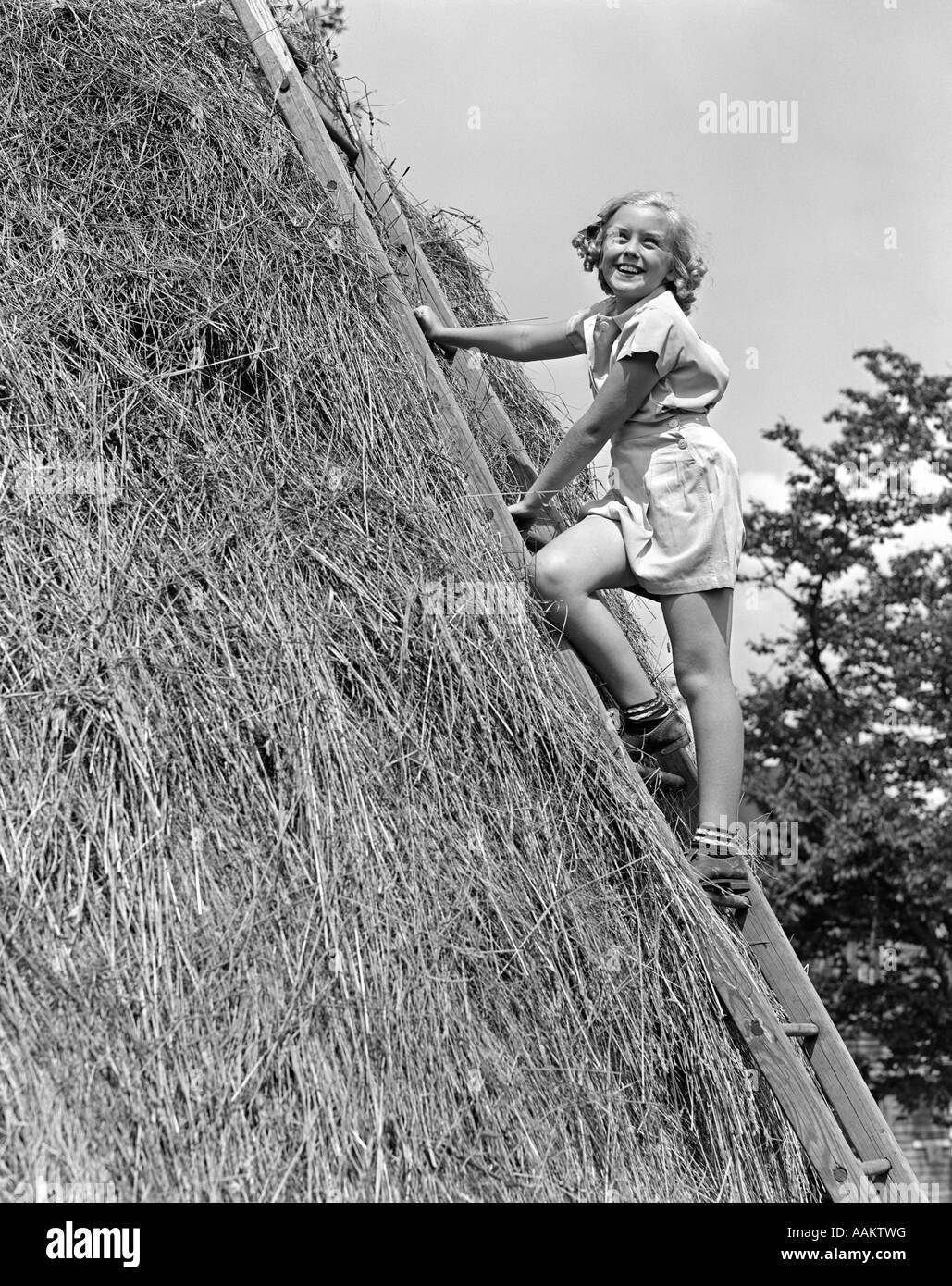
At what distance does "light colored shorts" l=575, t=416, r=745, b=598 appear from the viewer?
372 centimetres

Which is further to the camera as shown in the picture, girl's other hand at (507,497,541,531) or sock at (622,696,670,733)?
girl's other hand at (507,497,541,531)

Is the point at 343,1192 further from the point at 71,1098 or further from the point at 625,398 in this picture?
the point at 625,398

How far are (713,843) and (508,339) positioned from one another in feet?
6.15

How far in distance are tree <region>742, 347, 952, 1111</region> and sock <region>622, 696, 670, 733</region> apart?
12.1 meters

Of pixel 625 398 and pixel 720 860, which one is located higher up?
pixel 625 398

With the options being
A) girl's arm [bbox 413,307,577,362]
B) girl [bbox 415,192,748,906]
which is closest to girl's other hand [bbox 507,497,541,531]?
girl [bbox 415,192,748,906]

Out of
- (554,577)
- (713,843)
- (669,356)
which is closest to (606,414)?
(669,356)

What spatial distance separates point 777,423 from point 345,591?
15.6m

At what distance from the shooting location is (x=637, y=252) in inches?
155

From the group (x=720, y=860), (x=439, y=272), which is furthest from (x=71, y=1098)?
(x=439, y=272)

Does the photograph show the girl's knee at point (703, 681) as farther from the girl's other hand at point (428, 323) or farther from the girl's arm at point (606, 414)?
the girl's other hand at point (428, 323)

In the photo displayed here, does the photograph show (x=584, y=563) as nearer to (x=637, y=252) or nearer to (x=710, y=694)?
(x=710, y=694)

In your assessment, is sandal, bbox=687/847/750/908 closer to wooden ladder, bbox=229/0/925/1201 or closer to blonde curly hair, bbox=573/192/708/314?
wooden ladder, bbox=229/0/925/1201
